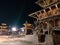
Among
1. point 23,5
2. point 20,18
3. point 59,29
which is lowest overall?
point 59,29

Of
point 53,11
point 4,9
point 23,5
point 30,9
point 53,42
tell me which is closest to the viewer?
point 53,42

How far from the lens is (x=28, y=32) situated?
1459 inches

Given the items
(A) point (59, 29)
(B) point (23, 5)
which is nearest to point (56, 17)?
(A) point (59, 29)

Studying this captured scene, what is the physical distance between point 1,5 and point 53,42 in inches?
2662

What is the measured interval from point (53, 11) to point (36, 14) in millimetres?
6748

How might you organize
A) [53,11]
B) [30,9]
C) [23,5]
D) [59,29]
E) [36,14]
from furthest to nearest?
[23,5]
[30,9]
[36,14]
[53,11]
[59,29]

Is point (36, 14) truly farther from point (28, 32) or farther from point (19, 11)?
point (19, 11)

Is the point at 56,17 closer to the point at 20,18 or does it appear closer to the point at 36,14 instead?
the point at 36,14

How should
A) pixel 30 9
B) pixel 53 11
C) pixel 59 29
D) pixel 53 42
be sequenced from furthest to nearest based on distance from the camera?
1. pixel 30 9
2. pixel 53 11
3. pixel 59 29
4. pixel 53 42

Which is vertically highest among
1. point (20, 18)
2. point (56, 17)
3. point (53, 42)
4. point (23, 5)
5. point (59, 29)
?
point (23, 5)

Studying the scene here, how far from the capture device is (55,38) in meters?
18.8

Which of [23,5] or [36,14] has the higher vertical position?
[23,5]

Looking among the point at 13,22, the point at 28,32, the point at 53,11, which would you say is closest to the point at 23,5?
the point at 13,22

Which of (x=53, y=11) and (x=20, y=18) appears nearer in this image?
(x=53, y=11)
